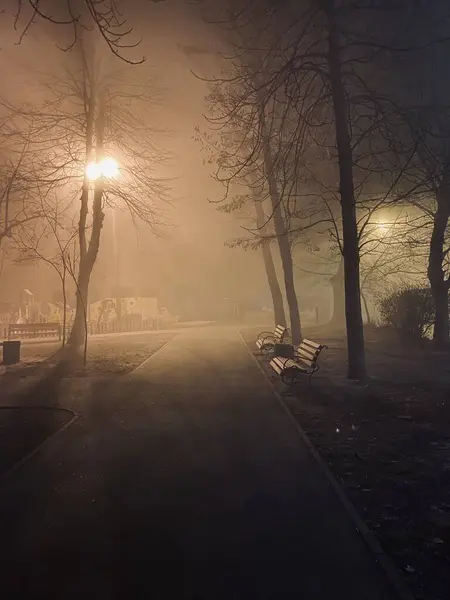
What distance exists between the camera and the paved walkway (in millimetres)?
3480

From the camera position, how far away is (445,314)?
59.3 ft

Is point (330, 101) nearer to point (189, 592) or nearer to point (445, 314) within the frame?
point (445, 314)

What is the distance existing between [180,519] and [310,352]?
789 cm

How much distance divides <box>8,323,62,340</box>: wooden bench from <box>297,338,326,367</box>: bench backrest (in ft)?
53.6

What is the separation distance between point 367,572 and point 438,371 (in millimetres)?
10536

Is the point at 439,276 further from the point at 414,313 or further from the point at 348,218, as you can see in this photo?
the point at 348,218

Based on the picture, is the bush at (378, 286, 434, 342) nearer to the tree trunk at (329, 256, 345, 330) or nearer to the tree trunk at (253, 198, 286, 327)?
the tree trunk at (253, 198, 286, 327)

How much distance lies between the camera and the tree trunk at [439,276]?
58.7 feet

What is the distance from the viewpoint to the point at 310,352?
12.1 meters

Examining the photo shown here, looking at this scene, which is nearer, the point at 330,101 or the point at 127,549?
the point at 127,549

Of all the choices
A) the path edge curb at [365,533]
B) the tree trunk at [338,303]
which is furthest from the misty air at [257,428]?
the tree trunk at [338,303]

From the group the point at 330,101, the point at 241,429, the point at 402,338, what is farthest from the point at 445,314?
the point at 241,429

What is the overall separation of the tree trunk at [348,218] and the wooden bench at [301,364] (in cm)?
79

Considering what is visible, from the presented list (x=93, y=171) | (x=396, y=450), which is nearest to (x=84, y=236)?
(x=93, y=171)
